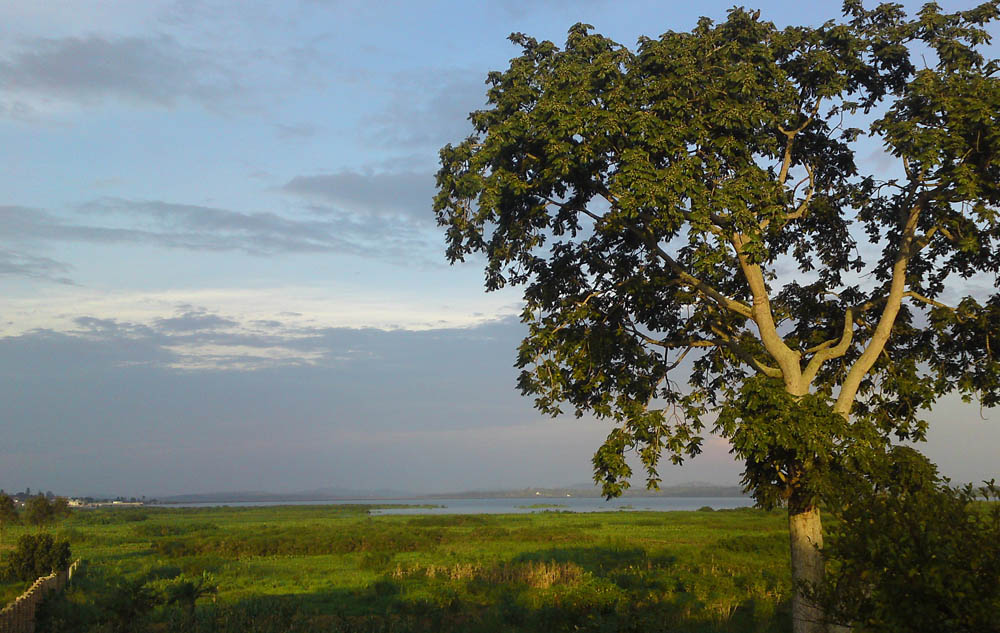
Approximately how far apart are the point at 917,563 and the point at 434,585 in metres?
24.5

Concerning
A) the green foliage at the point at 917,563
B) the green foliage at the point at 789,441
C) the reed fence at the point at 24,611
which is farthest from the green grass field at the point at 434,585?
the green foliage at the point at 917,563

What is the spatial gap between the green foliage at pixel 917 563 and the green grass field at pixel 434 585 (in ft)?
30.4

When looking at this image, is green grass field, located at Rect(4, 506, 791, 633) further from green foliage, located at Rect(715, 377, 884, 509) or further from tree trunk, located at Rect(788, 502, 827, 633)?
green foliage, located at Rect(715, 377, 884, 509)

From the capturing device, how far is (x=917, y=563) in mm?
6898

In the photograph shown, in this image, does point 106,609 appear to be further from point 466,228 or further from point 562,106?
point 562,106

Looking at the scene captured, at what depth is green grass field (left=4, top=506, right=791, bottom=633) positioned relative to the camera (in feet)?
63.6

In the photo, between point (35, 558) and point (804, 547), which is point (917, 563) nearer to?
point (804, 547)

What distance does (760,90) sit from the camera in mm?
16391

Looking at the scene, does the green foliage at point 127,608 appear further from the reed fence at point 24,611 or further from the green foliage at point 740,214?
the green foliage at point 740,214

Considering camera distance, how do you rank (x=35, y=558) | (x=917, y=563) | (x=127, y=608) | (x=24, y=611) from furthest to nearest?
(x=35, y=558) < (x=127, y=608) < (x=24, y=611) < (x=917, y=563)

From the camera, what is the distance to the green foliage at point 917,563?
6496 millimetres

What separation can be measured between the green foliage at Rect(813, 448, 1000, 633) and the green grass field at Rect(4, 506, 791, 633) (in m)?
9.26

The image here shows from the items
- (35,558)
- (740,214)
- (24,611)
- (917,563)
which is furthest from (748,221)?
(35,558)

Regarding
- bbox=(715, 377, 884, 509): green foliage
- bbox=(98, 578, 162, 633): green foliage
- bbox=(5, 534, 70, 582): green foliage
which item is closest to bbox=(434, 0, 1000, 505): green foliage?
bbox=(715, 377, 884, 509): green foliage
